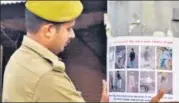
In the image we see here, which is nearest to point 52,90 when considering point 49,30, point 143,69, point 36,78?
point 36,78

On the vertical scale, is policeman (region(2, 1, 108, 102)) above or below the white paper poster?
above

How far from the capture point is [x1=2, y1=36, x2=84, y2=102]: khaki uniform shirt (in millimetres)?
1435

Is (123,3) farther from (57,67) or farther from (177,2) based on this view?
(57,67)

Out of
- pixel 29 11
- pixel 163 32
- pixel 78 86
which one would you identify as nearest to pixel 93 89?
pixel 78 86

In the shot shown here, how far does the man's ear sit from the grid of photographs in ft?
5.76

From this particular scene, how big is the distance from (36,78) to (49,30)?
0.17 m

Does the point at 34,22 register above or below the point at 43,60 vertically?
above

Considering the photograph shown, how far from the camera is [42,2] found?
147 cm

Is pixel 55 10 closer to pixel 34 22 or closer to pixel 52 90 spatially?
pixel 34 22

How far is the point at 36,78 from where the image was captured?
1440mm

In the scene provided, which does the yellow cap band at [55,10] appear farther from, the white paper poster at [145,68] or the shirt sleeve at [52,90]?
the white paper poster at [145,68]

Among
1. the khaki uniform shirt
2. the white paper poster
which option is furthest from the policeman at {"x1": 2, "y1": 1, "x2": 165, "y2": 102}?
the white paper poster

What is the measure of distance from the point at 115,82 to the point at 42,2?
1.97 m

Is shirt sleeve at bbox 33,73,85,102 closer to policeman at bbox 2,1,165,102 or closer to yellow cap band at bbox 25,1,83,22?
policeman at bbox 2,1,165,102
